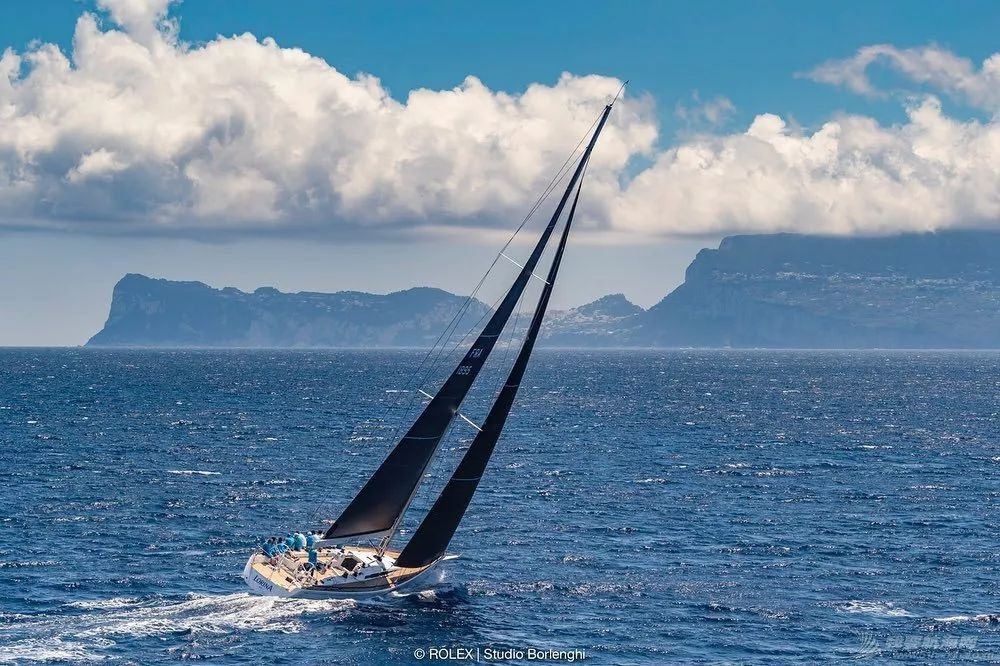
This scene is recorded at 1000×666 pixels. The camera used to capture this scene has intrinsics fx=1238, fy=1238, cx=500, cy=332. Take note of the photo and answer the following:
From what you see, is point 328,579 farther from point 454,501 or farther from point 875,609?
point 875,609

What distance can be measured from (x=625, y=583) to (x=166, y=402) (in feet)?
397

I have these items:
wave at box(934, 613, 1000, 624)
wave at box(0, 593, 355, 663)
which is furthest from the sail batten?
wave at box(934, 613, 1000, 624)

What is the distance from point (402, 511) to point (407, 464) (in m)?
2.38

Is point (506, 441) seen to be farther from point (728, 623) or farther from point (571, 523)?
point (728, 623)

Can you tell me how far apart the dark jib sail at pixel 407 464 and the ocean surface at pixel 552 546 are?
3.88 metres

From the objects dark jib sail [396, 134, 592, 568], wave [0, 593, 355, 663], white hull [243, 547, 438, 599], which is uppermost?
dark jib sail [396, 134, 592, 568]

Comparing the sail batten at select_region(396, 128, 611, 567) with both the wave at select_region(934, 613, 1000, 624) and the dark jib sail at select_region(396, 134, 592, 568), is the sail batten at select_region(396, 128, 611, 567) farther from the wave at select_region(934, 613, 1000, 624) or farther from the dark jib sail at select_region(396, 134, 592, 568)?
the wave at select_region(934, 613, 1000, 624)

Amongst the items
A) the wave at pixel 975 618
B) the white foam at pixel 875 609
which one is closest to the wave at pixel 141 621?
the white foam at pixel 875 609

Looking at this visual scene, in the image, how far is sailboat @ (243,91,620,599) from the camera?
55969 millimetres

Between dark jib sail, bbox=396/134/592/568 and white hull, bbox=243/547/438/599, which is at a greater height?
dark jib sail, bbox=396/134/592/568

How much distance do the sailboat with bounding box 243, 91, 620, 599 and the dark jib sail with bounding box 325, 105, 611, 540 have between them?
0.05 meters

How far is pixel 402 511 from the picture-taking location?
58688 mm

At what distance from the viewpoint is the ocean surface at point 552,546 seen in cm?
5162

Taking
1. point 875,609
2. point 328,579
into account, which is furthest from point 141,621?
point 875,609
